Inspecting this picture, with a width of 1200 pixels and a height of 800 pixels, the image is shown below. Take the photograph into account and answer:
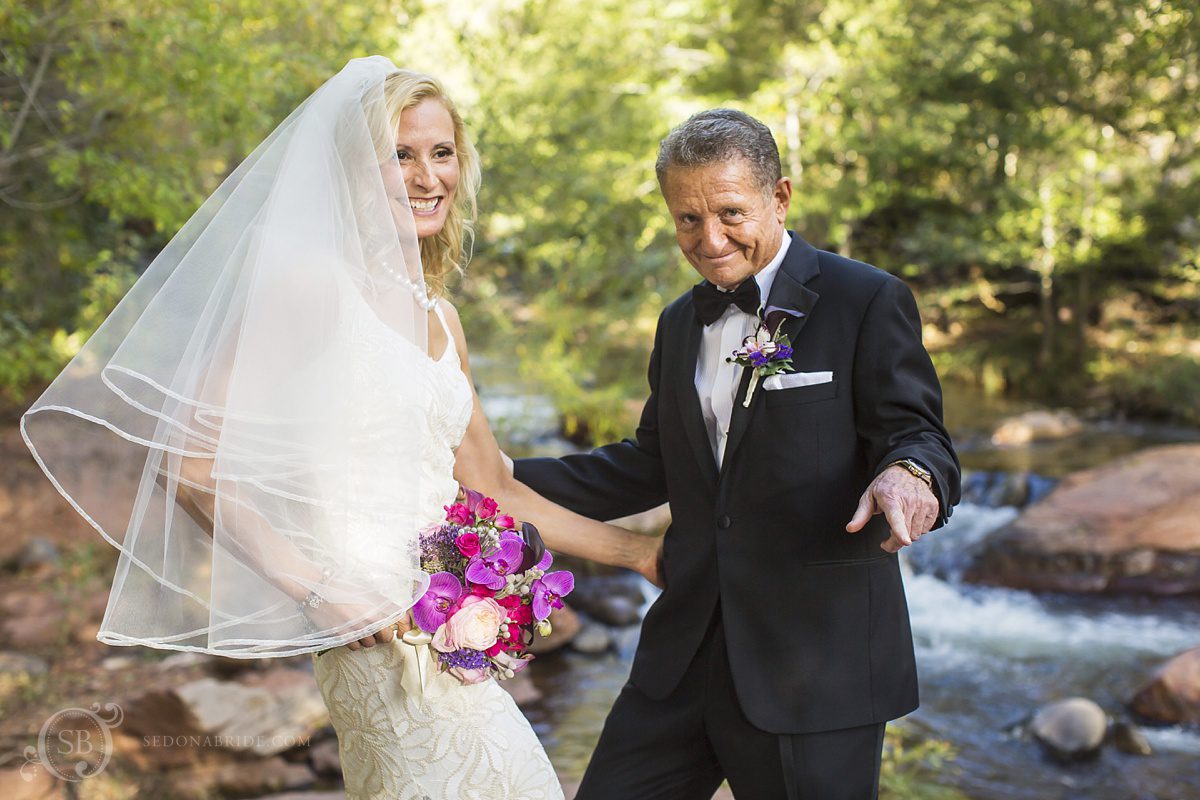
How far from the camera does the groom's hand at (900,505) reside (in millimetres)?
2158

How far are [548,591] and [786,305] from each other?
926 mm

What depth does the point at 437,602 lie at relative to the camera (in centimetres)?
233

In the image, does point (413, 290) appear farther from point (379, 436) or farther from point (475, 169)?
point (475, 169)

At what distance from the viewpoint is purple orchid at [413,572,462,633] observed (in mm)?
2320

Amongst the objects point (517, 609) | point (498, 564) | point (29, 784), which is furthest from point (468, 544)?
point (29, 784)

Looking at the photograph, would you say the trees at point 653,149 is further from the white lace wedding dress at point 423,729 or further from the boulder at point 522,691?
the white lace wedding dress at point 423,729

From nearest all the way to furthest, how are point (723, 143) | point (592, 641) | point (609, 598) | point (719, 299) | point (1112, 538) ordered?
point (723, 143) < point (719, 299) < point (592, 641) < point (609, 598) < point (1112, 538)

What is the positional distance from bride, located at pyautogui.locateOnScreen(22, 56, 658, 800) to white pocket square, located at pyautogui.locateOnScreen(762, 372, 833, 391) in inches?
31.7

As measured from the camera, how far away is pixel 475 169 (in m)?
3.02

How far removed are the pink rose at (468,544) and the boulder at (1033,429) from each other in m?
11.9

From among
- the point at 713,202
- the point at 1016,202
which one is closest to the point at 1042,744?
the point at 713,202

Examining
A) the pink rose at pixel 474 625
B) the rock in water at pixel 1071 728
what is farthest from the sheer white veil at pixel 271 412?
the rock in water at pixel 1071 728

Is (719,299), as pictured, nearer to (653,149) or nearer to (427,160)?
(427,160)
